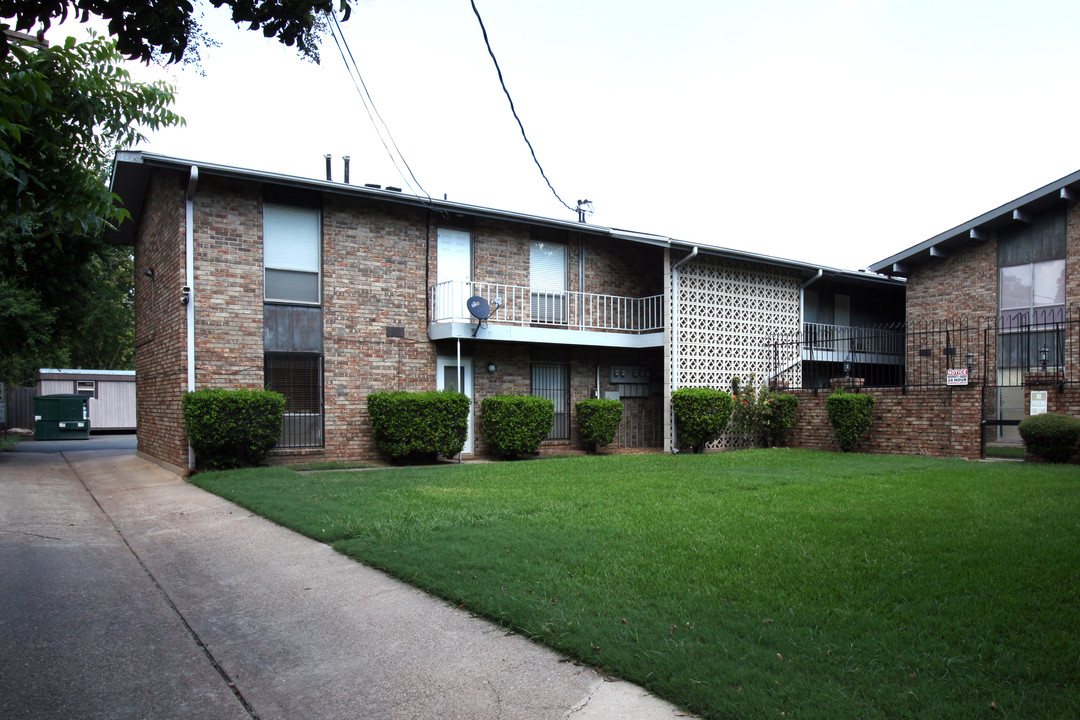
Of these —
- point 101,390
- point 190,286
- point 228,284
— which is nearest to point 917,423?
point 228,284

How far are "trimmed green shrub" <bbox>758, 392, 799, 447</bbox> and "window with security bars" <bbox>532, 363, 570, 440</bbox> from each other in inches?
172

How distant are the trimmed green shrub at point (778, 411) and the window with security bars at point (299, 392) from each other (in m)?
9.56

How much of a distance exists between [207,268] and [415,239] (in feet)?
13.0

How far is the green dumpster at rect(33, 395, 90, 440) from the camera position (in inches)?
1004

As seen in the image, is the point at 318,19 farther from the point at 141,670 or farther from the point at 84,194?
the point at 141,670

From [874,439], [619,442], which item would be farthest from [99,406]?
[874,439]

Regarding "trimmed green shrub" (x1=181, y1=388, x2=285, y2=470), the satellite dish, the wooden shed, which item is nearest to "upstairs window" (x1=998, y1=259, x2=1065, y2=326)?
the satellite dish

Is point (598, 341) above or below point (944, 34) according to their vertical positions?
below

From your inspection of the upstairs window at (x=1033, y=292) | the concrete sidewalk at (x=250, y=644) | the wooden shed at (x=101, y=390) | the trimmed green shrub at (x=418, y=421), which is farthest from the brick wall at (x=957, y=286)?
the wooden shed at (x=101, y=390)

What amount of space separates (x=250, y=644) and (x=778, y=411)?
14346 mm

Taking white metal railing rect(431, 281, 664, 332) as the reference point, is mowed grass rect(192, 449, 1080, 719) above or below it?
below

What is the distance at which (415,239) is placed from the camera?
15.0 m

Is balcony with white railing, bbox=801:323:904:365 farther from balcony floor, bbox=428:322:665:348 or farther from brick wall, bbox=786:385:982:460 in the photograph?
balcony floor, bbox=428:322:665:348

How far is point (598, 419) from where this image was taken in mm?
15898
